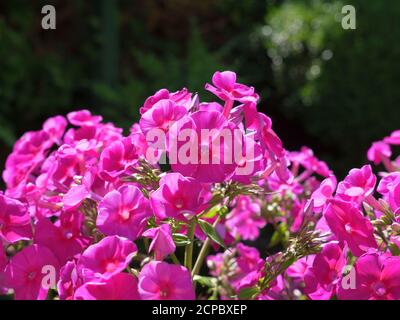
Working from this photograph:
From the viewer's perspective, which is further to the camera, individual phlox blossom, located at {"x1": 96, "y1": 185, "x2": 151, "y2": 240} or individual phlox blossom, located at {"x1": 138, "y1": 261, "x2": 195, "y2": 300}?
individual phlox blossom, located at {"x1": 96, "y1": 185, "x2": 151, "y2": 240}

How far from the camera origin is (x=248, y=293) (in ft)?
3.61

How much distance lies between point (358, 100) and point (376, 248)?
12.7ft

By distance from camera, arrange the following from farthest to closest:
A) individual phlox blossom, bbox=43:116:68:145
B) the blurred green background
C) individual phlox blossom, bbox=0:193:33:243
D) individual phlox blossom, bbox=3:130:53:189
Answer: the blurred green background
individual phlox blossom, bbox=43:116:68:145
individual phlox blossom, bbox=3:130:53:189
individual phlox blossom, bbox=0:193:33:243

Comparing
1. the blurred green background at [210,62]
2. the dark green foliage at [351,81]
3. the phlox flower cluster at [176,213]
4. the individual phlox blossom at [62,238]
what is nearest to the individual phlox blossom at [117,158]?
the phlox flower cluster at [176,213]

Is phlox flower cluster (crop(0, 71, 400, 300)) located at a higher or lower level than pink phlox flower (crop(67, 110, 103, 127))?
lower

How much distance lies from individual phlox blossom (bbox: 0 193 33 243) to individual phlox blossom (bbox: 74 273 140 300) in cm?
26

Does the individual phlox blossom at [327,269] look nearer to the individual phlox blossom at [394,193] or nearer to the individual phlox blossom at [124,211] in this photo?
the individual phlox blossom at [394,193]

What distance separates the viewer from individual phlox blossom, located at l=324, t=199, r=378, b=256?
0.98 metres

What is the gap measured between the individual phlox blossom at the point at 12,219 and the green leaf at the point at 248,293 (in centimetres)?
37

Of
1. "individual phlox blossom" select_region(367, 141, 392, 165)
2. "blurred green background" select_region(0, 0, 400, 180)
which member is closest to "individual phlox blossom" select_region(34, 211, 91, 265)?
"individual phlox blossom" select_region(367, 141, 392, 165)

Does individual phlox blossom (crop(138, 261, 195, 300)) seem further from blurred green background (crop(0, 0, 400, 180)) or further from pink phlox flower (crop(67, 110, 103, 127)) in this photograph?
blurred green background (crop(0, 0, 400, 180))

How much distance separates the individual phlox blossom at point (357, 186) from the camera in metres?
1.03

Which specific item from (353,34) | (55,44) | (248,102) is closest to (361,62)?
(353,34)
